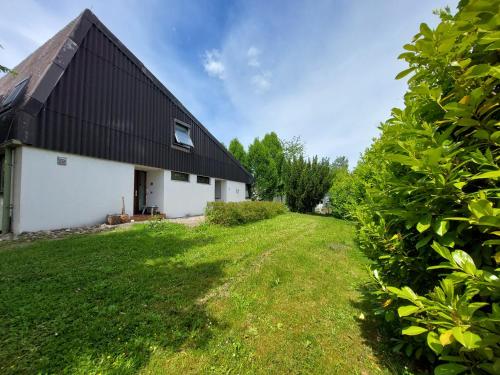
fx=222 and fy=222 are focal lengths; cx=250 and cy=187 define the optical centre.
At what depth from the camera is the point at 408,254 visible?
190 centimetres

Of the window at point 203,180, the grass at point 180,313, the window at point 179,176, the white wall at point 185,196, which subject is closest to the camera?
the grass at point 180,313

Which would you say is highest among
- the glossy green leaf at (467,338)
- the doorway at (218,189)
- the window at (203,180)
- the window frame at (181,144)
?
the window frame at (181,144)

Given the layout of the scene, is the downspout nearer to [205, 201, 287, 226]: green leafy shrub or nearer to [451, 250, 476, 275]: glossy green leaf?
[205, 201, 287, 226]: green leafy shrub

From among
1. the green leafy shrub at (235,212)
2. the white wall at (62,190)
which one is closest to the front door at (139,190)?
the white wall at (62,190)

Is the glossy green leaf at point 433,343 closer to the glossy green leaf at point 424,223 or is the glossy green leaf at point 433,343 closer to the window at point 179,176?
the glossy green leaf at point 424,223

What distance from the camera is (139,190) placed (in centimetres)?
1250

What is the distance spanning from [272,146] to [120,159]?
19.2 metres

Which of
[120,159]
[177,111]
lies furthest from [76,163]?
[177,111]

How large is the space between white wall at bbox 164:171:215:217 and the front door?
4.70 feet

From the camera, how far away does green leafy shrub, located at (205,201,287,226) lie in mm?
9164

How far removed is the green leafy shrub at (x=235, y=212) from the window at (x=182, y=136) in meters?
5.50

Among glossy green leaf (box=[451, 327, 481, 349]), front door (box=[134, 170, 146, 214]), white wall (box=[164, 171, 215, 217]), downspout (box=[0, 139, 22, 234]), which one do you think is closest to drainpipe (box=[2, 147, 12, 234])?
downspout (box=[0, 139, 22, 234])

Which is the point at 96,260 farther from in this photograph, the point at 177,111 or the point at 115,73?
the point at 177,111

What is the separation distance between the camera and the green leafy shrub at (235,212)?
9.16 m
